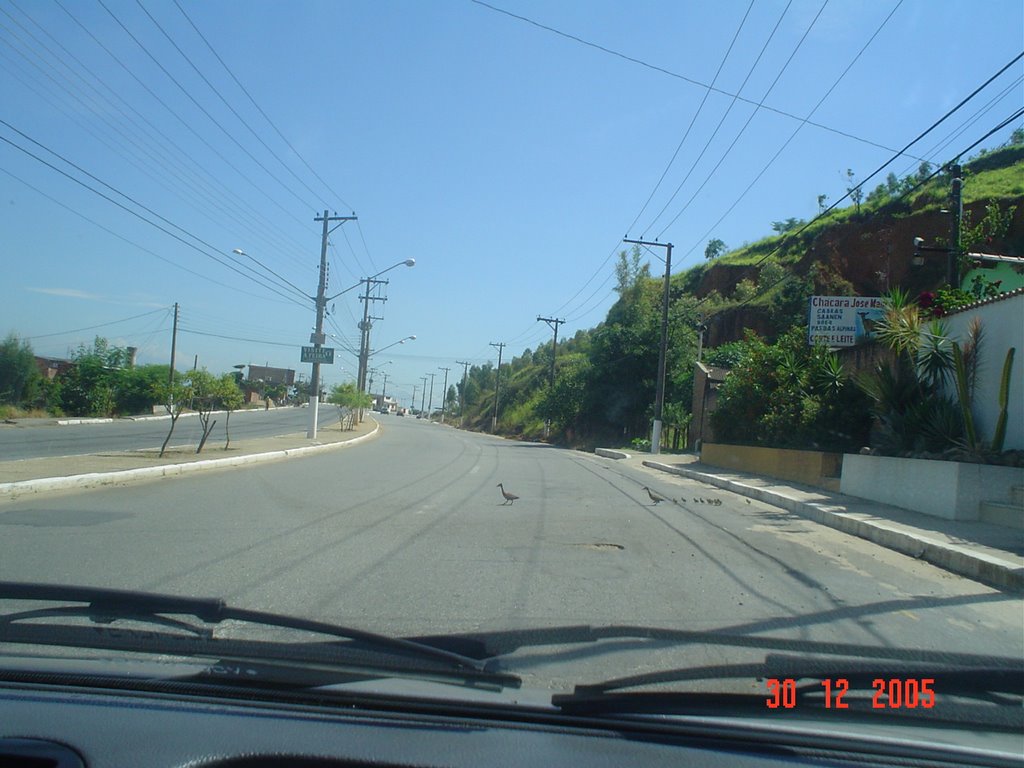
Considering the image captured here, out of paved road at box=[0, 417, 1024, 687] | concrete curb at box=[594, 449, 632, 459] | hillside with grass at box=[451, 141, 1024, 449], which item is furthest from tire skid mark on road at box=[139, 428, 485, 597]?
hillside with grass at box=[451, 141, 1024, 449]

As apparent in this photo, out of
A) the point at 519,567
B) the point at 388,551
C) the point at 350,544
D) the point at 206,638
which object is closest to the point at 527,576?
the point at 519,567

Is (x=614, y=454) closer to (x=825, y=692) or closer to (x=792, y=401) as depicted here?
(x=792, y=401)

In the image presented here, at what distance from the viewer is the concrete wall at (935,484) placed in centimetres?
1277

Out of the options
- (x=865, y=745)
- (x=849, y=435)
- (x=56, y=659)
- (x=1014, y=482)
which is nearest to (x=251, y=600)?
(x=56, y=659)

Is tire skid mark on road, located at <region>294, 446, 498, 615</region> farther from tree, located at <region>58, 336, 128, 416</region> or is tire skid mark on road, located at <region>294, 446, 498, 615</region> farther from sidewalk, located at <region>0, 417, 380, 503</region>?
tree, located at <region>58, 336, 128, 416</region>

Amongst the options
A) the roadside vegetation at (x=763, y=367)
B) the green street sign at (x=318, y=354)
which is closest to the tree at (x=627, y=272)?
the roadside vegetation at (x=763, y=367)

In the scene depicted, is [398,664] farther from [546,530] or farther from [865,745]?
[546,530]

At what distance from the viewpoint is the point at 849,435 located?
19.8 metres

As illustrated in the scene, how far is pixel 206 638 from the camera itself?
3697 mm

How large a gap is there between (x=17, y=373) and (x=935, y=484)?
2158 inches

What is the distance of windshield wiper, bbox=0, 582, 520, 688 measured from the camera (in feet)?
11.1

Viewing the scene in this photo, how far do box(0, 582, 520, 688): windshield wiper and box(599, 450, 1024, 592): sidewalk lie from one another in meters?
7.43
